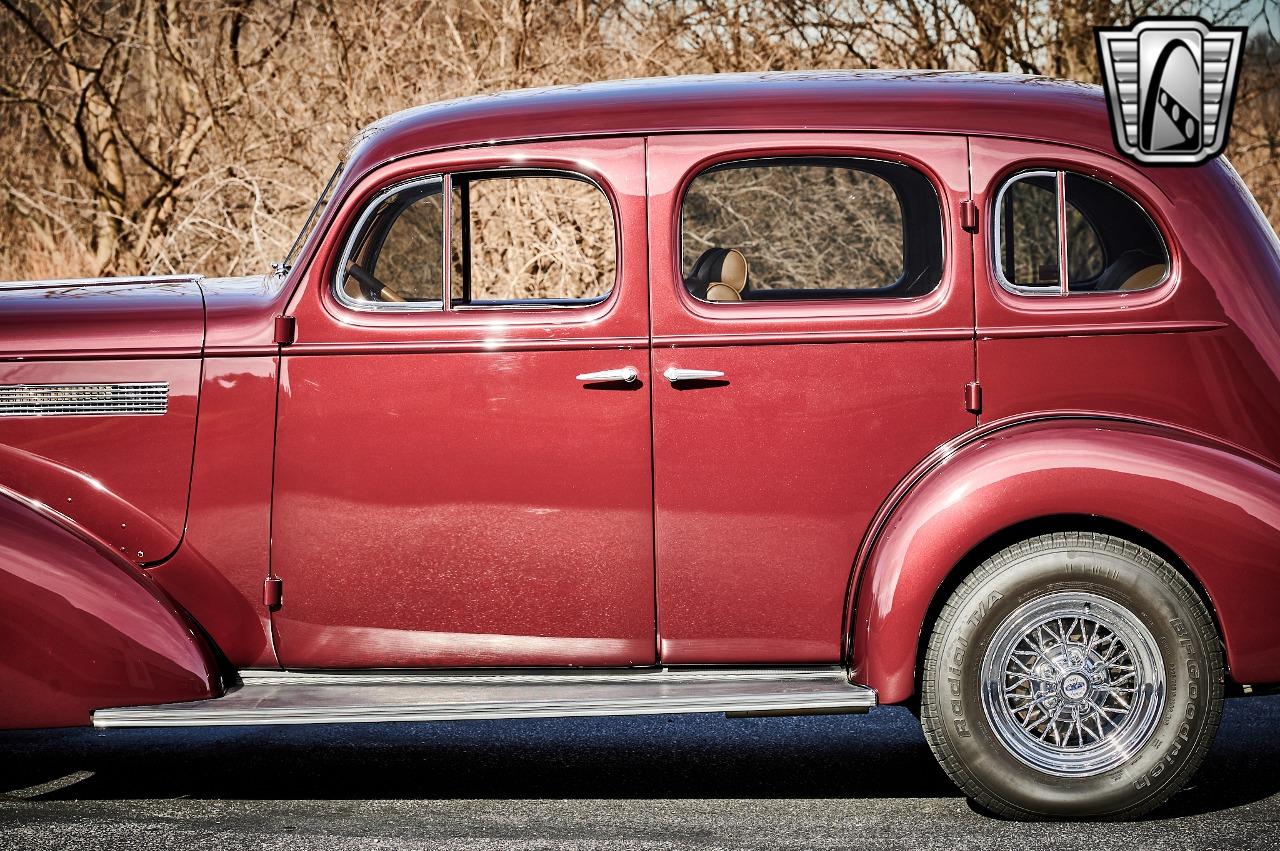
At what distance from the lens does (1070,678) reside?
392cm

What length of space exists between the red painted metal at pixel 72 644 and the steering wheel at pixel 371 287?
43.2 inches

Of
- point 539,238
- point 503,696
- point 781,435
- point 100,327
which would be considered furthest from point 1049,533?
point 539,238

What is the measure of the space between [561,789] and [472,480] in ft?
3.52

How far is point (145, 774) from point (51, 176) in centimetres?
846

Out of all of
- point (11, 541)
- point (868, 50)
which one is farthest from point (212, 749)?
point (868, 50)

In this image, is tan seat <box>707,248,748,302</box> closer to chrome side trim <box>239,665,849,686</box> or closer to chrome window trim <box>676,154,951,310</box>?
chrome window trim <box>676,154,951,310</box>

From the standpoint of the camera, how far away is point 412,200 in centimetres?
443

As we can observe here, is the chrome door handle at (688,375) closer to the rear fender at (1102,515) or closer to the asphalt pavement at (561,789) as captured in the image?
the rear fender at (1102,515)

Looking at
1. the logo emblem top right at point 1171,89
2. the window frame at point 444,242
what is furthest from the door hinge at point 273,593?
the logo emblem top right at point 1171,89

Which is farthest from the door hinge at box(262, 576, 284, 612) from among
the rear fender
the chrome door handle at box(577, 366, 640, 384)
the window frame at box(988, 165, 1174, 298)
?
the window frame at box(988, 165, 1174, 298)

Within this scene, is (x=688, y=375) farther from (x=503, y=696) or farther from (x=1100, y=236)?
(x=1100, y=236)

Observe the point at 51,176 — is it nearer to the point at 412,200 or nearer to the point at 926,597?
the point at 412,200

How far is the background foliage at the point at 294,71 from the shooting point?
390 inches

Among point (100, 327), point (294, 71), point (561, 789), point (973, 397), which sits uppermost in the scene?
point (294, 71)
